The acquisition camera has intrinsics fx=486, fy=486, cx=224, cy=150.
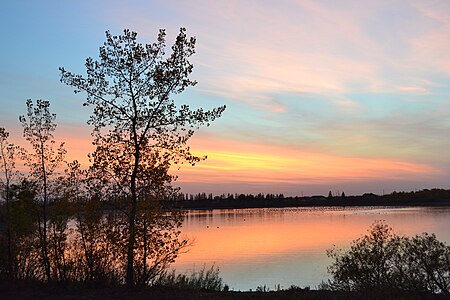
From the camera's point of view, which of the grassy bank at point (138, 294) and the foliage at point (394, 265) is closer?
the grassy bank at point (138, 294)

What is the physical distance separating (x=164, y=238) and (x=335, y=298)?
16.6 ft

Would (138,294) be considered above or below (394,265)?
below

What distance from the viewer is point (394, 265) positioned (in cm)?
1623

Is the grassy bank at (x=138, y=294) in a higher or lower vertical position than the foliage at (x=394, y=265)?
lower

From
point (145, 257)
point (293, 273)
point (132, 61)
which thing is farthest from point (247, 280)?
point (132, 61)

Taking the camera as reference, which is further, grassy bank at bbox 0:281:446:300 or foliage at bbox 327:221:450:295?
foliage at bbox 327:221:450:295

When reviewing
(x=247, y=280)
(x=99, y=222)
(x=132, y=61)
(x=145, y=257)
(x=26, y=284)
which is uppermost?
(x=132, y=61)

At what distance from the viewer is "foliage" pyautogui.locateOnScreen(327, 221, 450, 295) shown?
44.1 feet

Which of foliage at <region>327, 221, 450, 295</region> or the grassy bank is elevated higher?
foliage at <region>327, 221, 450, 295</region>

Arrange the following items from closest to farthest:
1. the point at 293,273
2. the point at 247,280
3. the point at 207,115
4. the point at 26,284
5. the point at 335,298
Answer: the point at 335,298, the point at 207,115, the point at 26,284, the point at 247,280, the point at 293,273

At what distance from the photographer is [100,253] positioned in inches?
627

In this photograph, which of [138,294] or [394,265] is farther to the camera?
[394,265]

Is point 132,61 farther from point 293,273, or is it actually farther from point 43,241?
point 293,273

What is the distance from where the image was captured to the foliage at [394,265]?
1345cm
